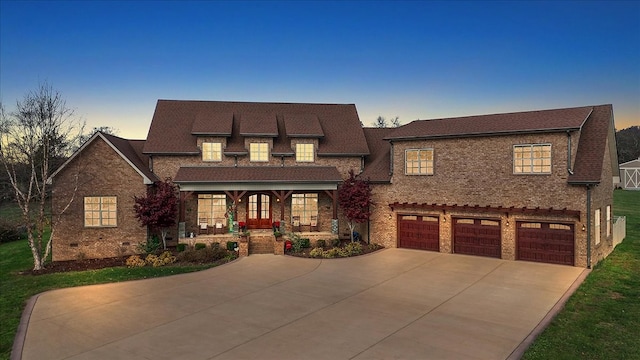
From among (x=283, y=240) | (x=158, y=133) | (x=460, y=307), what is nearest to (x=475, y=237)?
(x=460, y=307)

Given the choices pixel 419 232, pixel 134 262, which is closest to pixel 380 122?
pixel 419 232

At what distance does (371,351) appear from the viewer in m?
9.41

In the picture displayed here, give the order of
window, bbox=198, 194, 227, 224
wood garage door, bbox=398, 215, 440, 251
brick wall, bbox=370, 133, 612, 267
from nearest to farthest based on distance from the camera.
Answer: brick wall, bbox=370, 133, 612, 267 < wood garage door, bbox=398, 215, 440, 251 < window, bbox=198, 194, 227, 224

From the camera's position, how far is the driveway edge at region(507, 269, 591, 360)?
9.34 meters

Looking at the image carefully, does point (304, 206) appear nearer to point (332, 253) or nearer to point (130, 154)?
point (332, 253)

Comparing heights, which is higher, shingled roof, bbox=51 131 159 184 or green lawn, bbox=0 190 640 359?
shingled roof, bbox=51 131 159 184

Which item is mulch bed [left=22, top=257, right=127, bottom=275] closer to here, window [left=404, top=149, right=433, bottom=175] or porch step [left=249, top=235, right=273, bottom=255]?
porch step [left=249, top=235, right=273, bottom=255]

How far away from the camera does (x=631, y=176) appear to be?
2365 inches

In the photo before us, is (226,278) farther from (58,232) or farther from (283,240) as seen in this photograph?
(58,232)

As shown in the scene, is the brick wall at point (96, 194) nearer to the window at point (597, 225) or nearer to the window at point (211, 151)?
the window at point (211, 151)

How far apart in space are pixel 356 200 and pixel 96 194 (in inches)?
576

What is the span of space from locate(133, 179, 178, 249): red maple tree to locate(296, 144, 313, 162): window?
8.36 m

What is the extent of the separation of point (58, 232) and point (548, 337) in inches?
903

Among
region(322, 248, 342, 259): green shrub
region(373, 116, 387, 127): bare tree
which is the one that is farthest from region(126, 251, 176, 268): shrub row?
region(373, 116, 387, 127): bare tree
